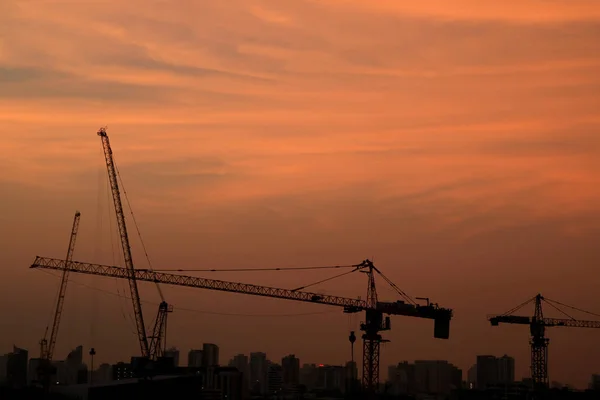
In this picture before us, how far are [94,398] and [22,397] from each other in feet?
58.0

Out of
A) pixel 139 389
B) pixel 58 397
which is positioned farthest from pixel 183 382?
pixel 58 397

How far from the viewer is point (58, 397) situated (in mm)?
197375

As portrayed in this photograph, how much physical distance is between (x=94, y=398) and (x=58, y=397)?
11525 millimetres

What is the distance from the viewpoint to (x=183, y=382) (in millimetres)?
189875

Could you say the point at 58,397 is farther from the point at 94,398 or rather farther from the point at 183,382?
the point at 183,382

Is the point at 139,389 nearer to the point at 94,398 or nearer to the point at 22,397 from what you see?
the point at 94,398

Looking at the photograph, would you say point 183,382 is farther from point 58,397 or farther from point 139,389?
point 58,397

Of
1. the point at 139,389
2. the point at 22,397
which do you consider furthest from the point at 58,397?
the point at 139,389

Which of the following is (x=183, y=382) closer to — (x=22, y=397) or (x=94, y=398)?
(x=94, y=398)

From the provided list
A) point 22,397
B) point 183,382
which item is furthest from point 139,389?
point 22,397

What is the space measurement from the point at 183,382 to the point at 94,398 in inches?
677

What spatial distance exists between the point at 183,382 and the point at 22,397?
33941 mm

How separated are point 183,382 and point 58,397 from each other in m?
27.0

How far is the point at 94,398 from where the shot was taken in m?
190
